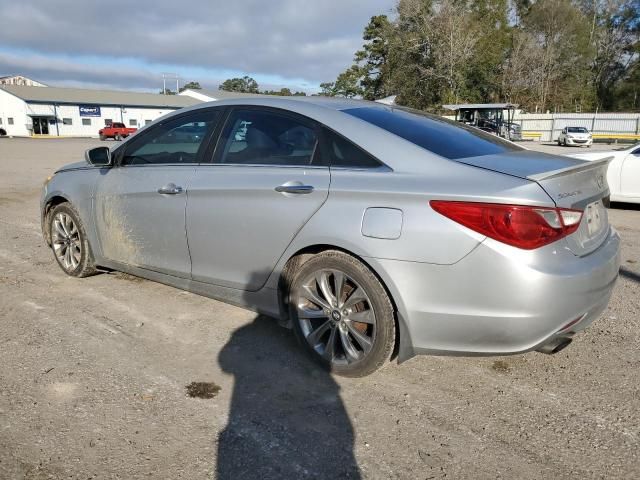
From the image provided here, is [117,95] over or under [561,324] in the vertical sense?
over

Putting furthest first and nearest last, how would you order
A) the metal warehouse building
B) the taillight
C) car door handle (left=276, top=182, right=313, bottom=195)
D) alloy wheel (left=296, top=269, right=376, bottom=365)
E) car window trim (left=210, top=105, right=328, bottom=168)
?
the metal warehouse building
car window trim (left=210, top=105, right=328, bottom=168)
car door handle (left=276, top=182, right=313, bottom=195)
alloy wheel (left=296, top=269, right=376, bottom=365)
the taillight

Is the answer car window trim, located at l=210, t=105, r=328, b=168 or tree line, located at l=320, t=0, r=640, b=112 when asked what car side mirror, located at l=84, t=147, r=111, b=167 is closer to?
car window trim, located at l=210, t=105, r=328, b=168

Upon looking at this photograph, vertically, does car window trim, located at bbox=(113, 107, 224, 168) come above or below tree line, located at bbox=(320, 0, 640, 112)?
below

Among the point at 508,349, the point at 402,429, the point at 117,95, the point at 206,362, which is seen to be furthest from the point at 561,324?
the point at 117,95

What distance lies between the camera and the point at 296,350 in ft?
11.5

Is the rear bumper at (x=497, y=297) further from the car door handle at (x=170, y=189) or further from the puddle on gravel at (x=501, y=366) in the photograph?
the car door handle at (x=170, y=189)

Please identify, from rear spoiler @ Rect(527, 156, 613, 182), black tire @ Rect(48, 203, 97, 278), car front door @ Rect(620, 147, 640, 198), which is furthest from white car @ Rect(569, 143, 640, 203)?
black tire @ Rect(48, 203, 97, 278)

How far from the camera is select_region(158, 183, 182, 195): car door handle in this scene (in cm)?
375

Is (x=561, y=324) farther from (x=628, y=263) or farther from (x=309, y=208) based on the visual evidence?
(x=628, y=263)

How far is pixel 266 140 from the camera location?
136 inches

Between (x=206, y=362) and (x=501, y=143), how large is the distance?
2.46 metres

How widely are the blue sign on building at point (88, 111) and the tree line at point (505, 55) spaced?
29.4 metres

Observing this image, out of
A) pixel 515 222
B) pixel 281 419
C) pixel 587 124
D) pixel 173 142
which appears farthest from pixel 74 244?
pixel 587 124

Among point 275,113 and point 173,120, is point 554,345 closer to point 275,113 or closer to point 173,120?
point 275,113
